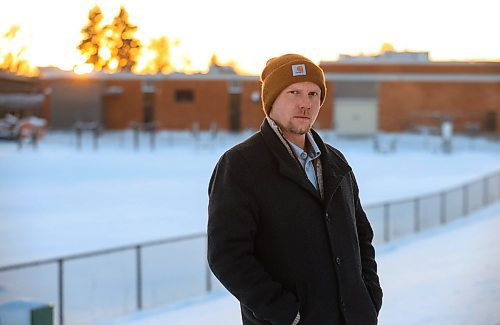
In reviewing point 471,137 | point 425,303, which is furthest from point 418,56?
point 425,303

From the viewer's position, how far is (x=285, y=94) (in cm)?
383

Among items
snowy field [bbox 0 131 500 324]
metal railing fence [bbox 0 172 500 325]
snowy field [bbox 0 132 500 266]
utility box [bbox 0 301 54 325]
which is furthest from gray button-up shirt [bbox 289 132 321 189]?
snowy field [bbox 0 132 500 266]

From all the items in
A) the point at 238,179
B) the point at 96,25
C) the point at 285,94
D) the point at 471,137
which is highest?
the point at 96,25

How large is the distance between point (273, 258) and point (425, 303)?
222 inches

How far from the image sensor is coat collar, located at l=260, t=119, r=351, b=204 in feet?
11.9

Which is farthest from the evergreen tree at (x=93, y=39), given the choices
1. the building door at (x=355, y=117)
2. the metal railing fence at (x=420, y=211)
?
the metal railing fence at (x=420, y=211)

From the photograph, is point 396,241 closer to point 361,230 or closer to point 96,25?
point 361,230

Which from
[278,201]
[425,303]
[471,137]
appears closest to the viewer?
[278,201]

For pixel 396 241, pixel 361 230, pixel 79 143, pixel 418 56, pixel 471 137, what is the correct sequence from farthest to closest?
pixel 418 56
pixel 471 137
pixel 79 143
pixel 396 241
pixel 361 230

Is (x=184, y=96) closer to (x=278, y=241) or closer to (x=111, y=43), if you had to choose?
(x=111, y=43)

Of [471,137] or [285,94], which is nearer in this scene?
[285,94]

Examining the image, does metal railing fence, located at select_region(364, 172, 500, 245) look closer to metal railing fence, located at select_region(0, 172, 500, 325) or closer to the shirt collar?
metal railing fence, located at select_region(0, 172, 500, 325)

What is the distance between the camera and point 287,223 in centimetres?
362

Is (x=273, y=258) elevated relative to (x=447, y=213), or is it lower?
elevated
